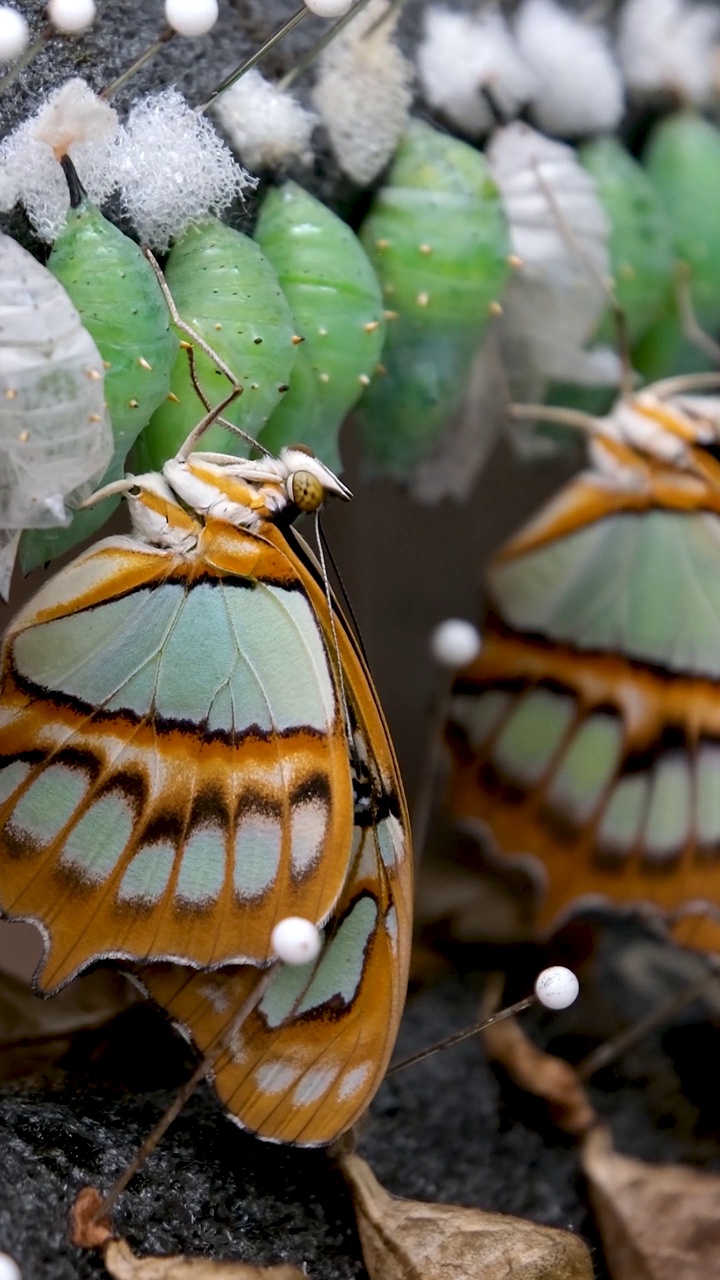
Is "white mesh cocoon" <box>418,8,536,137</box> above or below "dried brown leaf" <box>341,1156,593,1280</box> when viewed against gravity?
above

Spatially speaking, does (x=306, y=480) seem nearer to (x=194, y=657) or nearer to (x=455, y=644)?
(x=194, y=657)

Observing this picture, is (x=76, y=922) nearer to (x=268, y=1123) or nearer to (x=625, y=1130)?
(x=268, y=1123)

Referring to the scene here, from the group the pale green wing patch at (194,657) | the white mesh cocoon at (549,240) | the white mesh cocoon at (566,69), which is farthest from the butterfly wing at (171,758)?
the white mesh cocoon at (566,69)

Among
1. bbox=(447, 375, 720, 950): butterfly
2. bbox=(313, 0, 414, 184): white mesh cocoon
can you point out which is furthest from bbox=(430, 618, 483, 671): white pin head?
bbox=(313, 0, 414, 184): white mesh cocoon

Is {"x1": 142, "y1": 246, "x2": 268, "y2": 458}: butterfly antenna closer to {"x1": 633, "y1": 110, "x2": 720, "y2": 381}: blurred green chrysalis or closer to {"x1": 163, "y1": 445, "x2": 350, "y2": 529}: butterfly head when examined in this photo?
{"x1": 163, "y1": 445, "x2": 350, "y2": 529}: butterfly head

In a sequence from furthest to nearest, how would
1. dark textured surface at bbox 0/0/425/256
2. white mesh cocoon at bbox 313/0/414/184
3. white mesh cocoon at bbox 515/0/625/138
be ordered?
white mesh cocoon at bbox 515/0/625/138 < white mesh cocoon at bbox 313/0/414/184 < dark textured surface at bbox 0/0/425/256

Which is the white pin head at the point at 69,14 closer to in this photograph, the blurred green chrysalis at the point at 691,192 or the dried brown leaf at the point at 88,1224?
the blurred green chrysalis at the point at 691,192

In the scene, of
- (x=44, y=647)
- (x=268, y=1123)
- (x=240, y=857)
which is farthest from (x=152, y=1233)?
(x=44, y=647)
